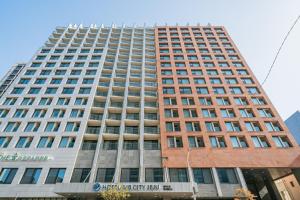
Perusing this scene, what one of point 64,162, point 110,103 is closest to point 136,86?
point 110,103

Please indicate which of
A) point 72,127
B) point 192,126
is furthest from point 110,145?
point 192,126

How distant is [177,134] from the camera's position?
1433 inches

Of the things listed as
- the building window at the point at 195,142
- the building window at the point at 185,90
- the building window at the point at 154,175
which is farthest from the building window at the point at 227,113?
the building window at the point at 154,175

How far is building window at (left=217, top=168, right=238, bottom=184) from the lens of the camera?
30.5 meters

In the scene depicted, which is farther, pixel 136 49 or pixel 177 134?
pixel 136 49

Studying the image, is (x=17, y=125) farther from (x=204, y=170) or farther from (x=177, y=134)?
(x=204, y=170)

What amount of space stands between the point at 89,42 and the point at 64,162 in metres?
42.1

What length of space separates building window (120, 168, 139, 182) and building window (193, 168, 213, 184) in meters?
10.3

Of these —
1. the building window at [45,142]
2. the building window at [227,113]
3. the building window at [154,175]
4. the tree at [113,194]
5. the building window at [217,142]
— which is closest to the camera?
the tree at [113,194]

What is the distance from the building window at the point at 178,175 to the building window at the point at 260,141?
15.6 m

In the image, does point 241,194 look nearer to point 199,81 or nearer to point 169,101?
point 169,101

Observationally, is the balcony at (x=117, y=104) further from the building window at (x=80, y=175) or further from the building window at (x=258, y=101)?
the building window at (x=258, y=101)

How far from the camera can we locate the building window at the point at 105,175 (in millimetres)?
31044

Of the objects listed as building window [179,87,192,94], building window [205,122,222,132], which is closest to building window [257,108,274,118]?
building window [205,122,222,132]
